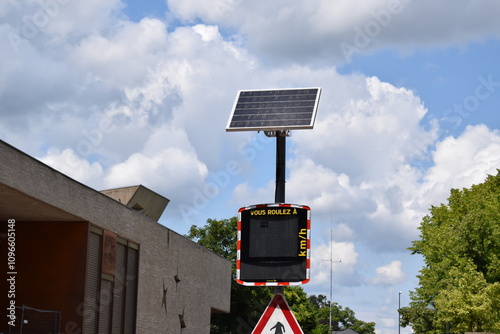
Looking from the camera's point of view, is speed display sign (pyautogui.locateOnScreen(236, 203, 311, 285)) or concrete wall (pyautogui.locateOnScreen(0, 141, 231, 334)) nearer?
speed display sign (pyautogui.locateOnScreen(236, 203, 311, 285))

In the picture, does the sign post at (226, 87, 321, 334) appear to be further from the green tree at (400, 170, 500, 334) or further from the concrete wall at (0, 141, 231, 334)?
the green tree at (400, 170, 500, 334)

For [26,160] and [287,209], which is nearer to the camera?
[287,209]

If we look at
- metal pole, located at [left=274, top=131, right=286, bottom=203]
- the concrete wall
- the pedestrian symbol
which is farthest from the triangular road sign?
the concrete wall

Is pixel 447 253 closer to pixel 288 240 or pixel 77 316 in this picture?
pixel 77 316

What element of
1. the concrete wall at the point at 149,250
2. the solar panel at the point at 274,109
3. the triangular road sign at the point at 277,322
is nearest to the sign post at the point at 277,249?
the triangular road sign at the point at 277,322

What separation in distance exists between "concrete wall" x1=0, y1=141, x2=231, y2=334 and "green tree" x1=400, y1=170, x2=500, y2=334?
13.0m

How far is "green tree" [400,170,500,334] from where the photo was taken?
45.0 metres

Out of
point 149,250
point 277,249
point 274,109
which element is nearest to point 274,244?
point 277,249

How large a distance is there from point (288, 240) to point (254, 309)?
5068cm

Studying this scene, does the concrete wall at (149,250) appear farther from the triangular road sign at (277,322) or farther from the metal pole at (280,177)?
the triangular road sign at (277,322)

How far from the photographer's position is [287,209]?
31.6 ft

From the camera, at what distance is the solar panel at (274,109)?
1225 centimetres

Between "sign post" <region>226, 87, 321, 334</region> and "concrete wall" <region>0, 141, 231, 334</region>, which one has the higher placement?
"concrete wall" <region>0, 141, 231, 334</region>

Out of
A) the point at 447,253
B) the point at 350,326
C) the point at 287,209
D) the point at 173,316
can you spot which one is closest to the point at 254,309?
the point at 447,253
